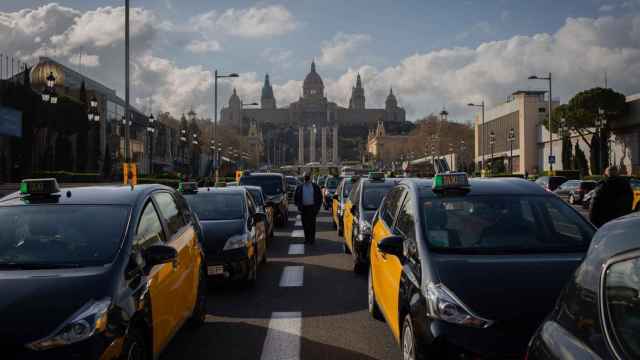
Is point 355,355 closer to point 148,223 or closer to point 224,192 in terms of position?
point 148,223

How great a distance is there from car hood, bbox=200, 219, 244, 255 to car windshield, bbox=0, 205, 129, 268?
3.95 metres

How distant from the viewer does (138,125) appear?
79.9 meters

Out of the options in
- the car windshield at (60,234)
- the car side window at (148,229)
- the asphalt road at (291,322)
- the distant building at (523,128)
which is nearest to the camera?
the car windshield at (60,234)

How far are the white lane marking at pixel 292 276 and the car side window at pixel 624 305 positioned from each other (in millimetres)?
7745

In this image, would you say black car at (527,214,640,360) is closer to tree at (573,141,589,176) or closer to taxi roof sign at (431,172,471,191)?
taxi roof sign at (431,172,471,191)

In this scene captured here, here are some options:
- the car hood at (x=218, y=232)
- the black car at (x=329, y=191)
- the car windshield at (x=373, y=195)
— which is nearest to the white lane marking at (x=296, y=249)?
the car windshield at (x=373, y=195)

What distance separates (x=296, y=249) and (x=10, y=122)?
27.0 meters

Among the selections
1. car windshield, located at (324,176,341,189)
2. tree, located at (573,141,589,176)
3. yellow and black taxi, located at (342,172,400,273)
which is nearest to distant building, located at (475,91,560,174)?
tree, located at (573,141,589,176)

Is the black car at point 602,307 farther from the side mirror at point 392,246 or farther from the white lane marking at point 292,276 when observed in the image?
the white lane marking at point 292,276

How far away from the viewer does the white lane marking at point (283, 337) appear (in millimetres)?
5965

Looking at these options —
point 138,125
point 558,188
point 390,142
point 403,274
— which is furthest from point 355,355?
point 390,142

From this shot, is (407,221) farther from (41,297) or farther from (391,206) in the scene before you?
(41,297)

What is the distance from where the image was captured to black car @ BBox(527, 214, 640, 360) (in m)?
2.20

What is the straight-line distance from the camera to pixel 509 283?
4.39 m
